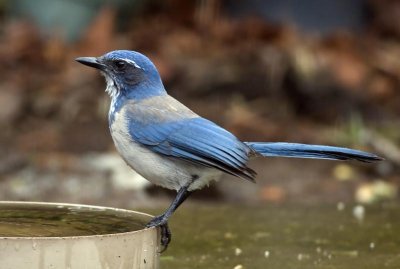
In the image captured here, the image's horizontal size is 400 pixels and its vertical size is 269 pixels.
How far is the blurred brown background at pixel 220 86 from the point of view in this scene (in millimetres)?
7988

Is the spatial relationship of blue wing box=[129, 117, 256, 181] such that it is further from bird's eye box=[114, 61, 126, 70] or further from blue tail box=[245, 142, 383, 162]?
bird's eye box=[114, 61, 126, 70]

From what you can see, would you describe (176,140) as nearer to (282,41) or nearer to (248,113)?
(248,113)

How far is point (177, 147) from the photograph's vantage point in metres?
4.77

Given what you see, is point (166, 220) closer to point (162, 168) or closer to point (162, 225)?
point (162, 225)

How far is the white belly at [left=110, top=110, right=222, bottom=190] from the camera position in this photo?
15.6 feet

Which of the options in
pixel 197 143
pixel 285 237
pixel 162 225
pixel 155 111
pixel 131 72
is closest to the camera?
pixel 162 225

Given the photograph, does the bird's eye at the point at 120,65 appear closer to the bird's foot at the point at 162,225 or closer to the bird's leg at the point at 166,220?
the bird's leg at the point at 166,220

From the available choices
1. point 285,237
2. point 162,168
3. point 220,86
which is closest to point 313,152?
point 162,168

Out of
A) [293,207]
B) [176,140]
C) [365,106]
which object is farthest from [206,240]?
[365,106]

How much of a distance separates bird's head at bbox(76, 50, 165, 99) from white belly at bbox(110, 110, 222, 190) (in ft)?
1.17

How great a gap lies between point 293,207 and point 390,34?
15.9 ft

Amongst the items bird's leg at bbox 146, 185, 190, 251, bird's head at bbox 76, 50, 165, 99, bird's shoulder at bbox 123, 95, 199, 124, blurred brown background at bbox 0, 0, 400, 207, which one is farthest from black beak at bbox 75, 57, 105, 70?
blurred brown background at bbox 0, 0, 400, 207

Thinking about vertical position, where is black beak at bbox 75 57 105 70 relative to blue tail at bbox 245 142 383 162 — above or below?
above

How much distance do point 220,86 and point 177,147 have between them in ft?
15.4
